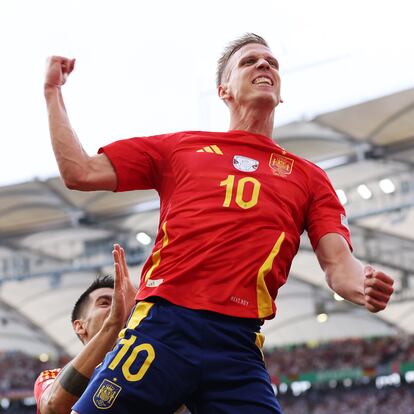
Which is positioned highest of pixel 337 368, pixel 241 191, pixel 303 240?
A: pixel 241 191

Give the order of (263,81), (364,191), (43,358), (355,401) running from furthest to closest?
(43,358), (355,401), (364,191), (263,81)

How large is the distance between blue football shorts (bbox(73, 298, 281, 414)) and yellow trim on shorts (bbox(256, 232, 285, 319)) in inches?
4.4

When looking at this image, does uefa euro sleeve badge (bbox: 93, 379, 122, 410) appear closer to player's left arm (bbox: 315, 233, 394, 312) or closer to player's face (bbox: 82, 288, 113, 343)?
player's left arm (bbox: 315, 233, 394, 312)

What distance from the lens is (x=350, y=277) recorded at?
294 cm

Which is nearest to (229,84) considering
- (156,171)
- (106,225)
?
(156,171)

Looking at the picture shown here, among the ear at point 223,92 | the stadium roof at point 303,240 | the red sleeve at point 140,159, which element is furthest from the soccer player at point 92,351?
the stadium roof at point 303,240

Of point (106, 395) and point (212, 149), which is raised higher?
point (212, 149)

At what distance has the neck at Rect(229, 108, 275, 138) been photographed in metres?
3.28

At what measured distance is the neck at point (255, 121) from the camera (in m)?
3.28

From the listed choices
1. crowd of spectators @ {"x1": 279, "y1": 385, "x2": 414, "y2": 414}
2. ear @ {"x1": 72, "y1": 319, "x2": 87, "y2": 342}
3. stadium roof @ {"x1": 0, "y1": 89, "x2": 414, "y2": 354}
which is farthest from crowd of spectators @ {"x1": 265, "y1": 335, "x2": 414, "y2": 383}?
ear @ {"x1": 72, "y1": 319, "x2": 87, "y2": 342}

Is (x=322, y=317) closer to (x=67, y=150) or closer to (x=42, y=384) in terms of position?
(x=42, y=384)

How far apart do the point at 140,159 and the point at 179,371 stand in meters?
0.80

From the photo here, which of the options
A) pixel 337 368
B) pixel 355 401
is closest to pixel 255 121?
pixel 355 401

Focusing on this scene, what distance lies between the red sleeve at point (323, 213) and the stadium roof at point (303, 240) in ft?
61.4
